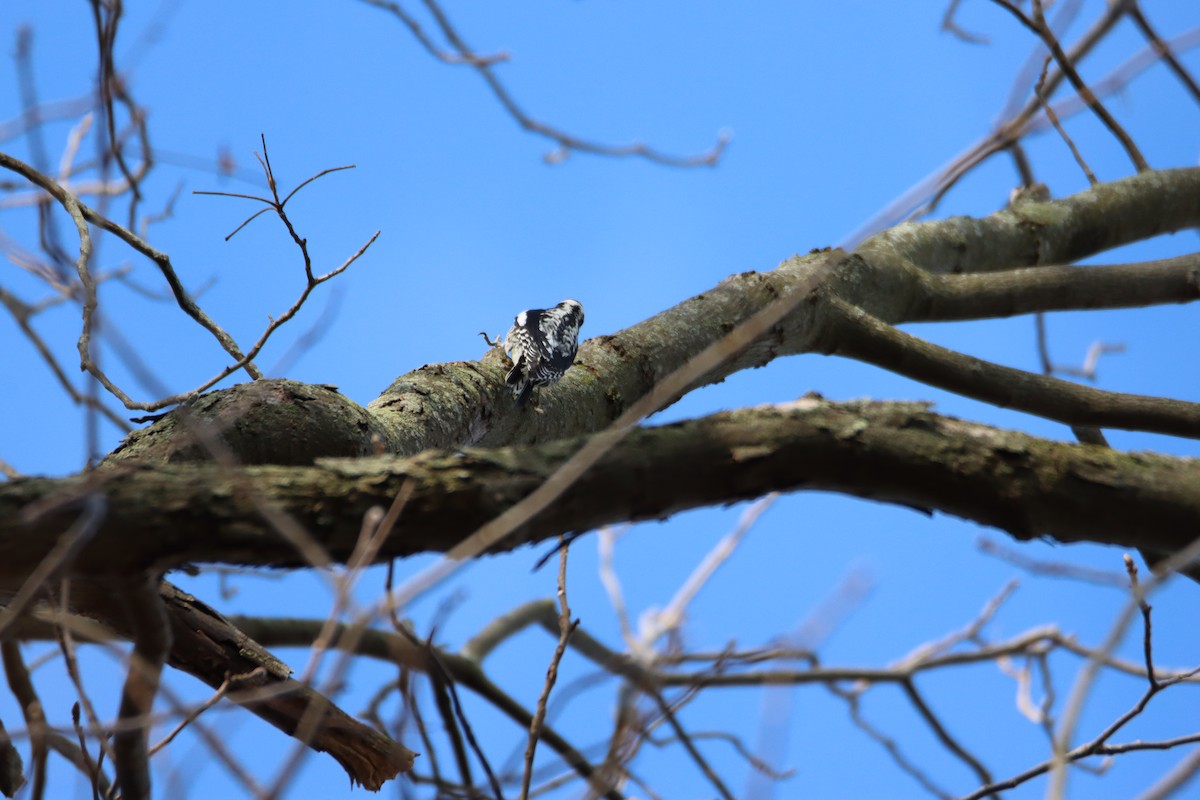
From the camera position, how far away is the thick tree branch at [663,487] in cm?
120

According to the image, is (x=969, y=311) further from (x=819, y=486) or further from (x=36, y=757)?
(x=36, y=757)

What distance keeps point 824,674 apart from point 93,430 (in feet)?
10.3

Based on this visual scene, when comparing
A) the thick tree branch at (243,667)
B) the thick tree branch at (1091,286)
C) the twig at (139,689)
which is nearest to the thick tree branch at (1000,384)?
the thick tree branch at (1091,286)

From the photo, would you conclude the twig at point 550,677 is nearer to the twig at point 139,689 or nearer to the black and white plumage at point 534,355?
the twig at point 139,689

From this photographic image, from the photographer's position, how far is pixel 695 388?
2891 millimetres

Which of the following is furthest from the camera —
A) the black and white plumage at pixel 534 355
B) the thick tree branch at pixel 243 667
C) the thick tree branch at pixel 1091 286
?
the thick tree branch at pixel 1091 286

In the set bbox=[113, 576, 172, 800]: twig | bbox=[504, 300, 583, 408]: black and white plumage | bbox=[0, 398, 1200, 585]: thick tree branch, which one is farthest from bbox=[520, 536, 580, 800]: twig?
bbox=[504, 300, 583, 408]: black and white plumage

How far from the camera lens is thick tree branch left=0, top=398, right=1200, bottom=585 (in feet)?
3.95

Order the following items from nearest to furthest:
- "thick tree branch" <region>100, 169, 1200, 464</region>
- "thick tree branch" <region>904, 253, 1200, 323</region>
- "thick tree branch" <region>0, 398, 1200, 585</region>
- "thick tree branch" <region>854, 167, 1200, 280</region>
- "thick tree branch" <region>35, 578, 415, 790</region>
→ "thick tree branch" <region>0, 398, 1200, 585</region> → "thick tree branch" <region>35, 578, 415, 790</region> → "thick tree branch" <region>100, 169, 1200, 464</region> → "thick tree branch" <region>904, 253, 1200, 323</region> → "thick tree branch" <region>854, 167, 1200, 280</region>

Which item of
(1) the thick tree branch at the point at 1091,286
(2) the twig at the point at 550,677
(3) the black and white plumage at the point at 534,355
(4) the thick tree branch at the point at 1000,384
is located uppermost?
(3) the black and white plumage at the point at 534,355

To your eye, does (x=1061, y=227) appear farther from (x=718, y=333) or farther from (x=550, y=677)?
(x=550, y=677)

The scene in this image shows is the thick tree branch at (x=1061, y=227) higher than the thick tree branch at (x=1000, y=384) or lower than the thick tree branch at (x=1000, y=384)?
higher

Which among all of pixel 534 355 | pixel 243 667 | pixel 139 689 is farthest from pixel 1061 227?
pixel 139 689

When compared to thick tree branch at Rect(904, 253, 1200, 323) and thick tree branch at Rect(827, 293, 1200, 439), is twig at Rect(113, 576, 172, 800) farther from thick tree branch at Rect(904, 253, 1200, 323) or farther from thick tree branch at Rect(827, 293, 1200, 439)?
thick tree branch at Rect(904, 253, 1200, 323)
